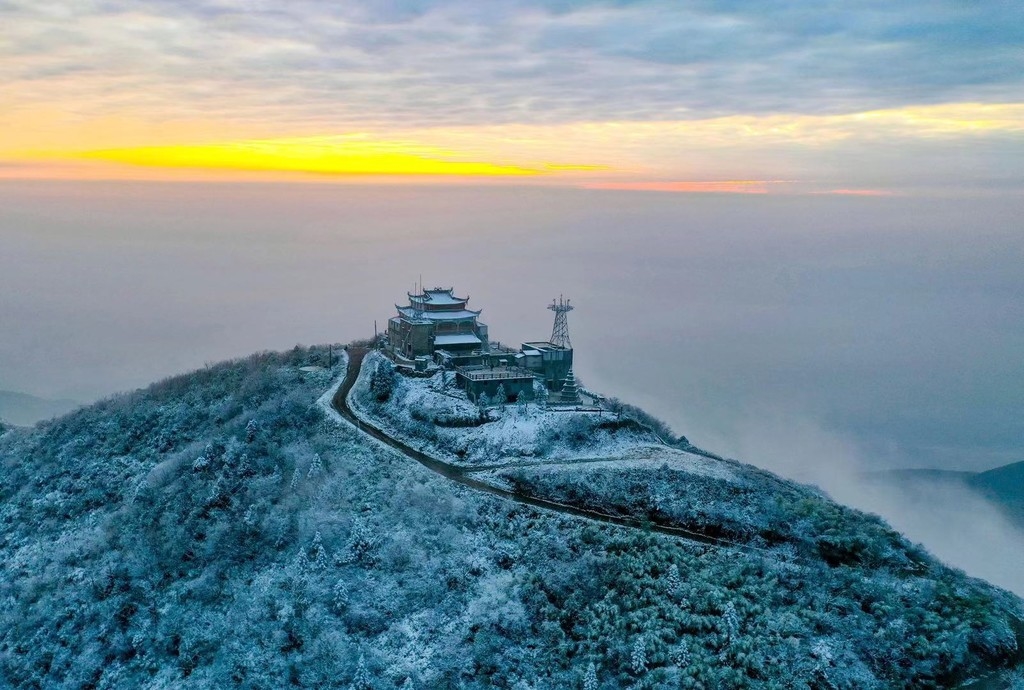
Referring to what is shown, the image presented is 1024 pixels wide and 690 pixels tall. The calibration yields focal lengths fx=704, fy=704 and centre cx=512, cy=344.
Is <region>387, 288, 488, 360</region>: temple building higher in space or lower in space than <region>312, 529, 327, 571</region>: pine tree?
higher

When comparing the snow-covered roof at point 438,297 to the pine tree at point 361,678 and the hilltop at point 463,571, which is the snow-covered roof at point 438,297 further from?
the pine tree at point 361,678

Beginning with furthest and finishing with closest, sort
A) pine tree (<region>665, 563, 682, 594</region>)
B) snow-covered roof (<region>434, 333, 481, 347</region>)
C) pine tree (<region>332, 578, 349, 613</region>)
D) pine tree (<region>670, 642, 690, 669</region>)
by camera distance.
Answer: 1. snow-covered roof (<region>434, 333, 481, 347</region>)
2. pine tree (<region>332, 578, 349, 613</region>)
3. pine tree (<region>665, 563, 682, 594</region>)
4. pine tree (<region>670, 642, 690, 669</region>)

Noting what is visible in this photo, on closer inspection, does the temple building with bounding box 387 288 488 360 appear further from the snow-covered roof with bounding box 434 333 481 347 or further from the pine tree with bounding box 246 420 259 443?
the pine tree with bounding box 246 420 259 443

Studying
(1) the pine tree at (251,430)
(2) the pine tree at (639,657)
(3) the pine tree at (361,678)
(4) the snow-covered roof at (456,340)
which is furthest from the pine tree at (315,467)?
(2) the pine tree at (639,657)

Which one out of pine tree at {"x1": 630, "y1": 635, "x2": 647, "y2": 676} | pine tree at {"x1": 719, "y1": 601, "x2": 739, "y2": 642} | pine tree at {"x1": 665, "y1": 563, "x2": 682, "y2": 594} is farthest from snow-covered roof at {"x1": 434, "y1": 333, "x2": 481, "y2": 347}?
pine tree at {"x1": 719, "y1": 601, "x2": 739, "y2": 642}

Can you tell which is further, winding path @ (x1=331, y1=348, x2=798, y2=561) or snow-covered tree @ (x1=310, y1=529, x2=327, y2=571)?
snow-covered tree @ (x1=310, y1=529, x2=327, y2=571)
